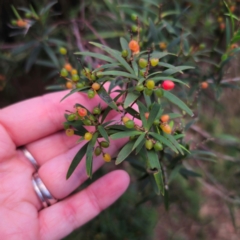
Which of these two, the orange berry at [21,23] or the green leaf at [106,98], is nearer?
the green leaf at [106,98]

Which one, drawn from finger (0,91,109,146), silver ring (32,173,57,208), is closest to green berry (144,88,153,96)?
finger (0,91,109,146)

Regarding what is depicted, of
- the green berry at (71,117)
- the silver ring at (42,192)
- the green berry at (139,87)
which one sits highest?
the green berry at (139,87)

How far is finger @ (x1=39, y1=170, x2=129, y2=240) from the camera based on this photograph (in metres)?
1.44

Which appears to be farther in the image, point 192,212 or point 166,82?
point 192,212

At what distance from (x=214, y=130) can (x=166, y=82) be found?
1716 millimetres

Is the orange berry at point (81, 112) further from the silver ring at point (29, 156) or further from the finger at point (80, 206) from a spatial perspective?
the silver ring at point (29, 156)

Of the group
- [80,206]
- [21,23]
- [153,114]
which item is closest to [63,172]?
[80,206]

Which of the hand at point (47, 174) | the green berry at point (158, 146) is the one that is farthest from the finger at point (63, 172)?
the green berry at point (158, 146)

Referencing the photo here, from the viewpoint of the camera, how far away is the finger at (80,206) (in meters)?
1.44

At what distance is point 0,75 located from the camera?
187 cm

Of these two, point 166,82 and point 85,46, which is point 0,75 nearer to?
point 85,46

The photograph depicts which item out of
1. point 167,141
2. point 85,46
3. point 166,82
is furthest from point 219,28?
point 167,141

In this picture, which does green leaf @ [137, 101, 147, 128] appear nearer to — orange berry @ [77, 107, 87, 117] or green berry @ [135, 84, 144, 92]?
green berry @ [135, 84, 144, 92]

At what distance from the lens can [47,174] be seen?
143 cm
